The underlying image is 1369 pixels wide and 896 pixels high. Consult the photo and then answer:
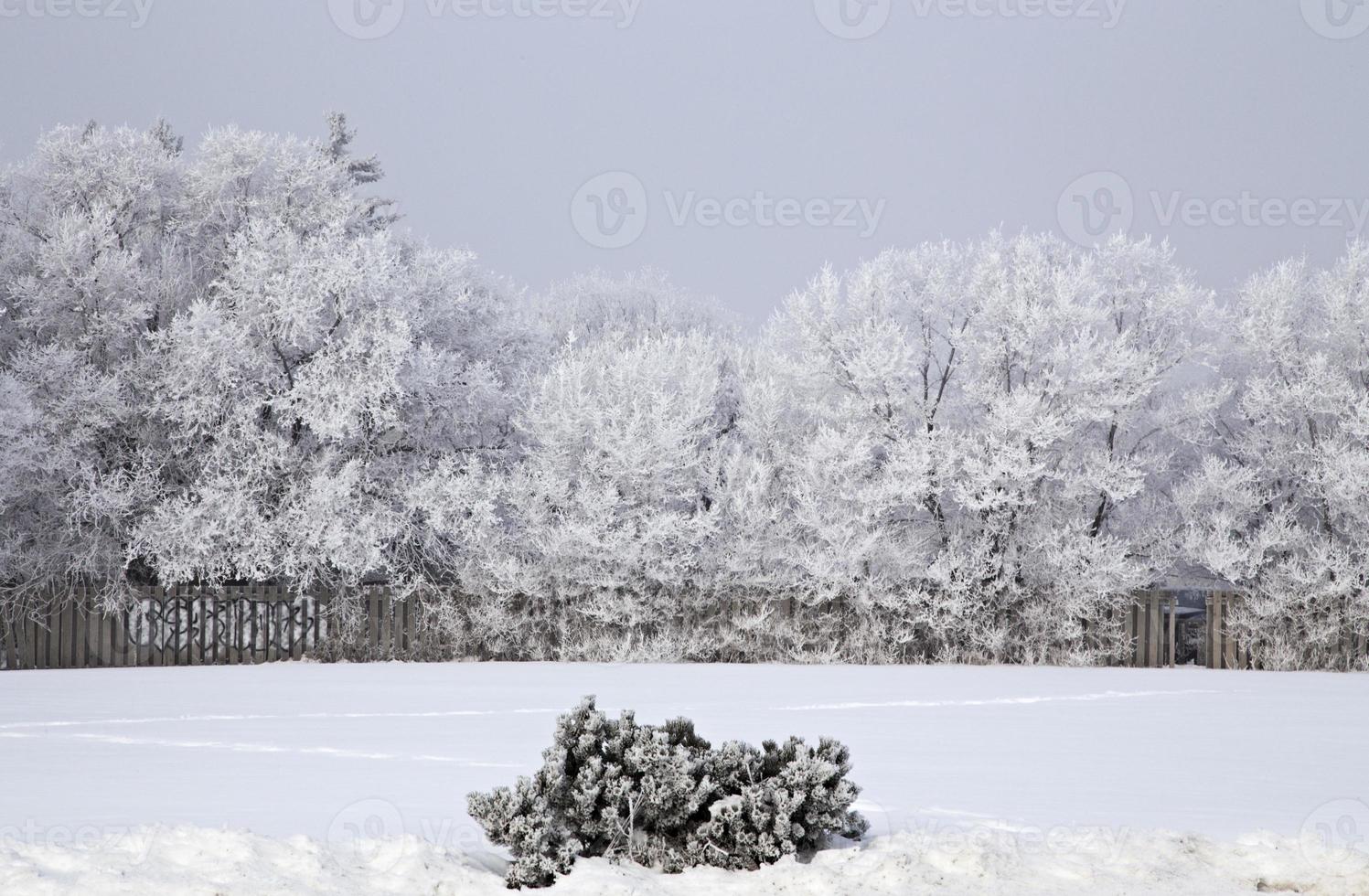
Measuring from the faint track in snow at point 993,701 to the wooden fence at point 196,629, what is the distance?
12921 mm

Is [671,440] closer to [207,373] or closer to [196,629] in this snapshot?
[207,373]

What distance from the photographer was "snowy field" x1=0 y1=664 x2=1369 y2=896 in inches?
296

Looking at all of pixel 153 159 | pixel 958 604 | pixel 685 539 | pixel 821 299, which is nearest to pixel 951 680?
pixel 958 604

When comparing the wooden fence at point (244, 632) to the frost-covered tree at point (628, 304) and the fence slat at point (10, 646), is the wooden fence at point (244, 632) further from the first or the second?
the frost-covered tree at point (628, 304)

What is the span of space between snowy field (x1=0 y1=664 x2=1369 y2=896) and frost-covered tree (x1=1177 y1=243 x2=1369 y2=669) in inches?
211

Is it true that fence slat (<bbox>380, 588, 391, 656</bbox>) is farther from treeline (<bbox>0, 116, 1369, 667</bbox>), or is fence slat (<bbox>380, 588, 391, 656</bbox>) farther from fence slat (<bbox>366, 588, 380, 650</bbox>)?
treeline (<bbox>0, 116, 1369, 667</bbox>)

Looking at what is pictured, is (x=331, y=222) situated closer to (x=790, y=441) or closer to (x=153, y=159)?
(x=153, y=159)

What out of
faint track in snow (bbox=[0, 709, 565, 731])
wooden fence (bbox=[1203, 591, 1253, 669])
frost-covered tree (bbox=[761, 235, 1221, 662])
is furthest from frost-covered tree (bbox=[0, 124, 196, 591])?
wooden fence (bbox=[1203, 591, 1253, 669])

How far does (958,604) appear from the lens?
91.4 feet

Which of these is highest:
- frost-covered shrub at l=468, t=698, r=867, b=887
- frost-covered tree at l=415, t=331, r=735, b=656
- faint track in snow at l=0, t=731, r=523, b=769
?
frost-covered tree at l=415, t=331, r=735, b=656

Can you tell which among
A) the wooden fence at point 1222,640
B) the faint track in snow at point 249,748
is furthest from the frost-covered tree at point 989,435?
the faint track in snow at point 249,748

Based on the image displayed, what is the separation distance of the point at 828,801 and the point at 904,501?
20.5 meters

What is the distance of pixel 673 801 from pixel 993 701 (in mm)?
12048

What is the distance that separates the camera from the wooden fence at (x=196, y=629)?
26297 millimetres
